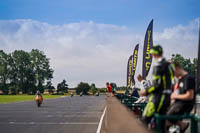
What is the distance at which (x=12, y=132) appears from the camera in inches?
431

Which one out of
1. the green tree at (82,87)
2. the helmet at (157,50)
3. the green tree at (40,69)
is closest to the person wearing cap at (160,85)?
the helmet at (157,50)

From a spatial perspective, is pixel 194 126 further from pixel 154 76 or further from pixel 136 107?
pixel 136 107

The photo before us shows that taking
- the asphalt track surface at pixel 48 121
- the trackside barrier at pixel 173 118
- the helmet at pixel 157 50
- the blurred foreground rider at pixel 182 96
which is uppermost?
the helmet at pixel 157 50

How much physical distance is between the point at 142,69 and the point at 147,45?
1.58 meters

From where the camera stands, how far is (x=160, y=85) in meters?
4.85

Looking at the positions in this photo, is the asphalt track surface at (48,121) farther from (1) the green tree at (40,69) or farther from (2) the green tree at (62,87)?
(2) the green tree at (62,87)

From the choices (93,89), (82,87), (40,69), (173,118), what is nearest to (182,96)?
(173,118)

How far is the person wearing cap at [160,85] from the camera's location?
4.82 meters

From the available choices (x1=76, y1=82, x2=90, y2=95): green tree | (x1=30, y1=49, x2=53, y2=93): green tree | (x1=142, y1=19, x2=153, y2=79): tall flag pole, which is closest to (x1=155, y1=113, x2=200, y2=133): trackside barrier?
(x1=142, y1=19, x2=153, y2=79): tall flag pole

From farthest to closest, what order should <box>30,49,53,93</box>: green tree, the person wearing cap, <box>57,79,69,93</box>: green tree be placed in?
<box>57,79,69,93</box>: green tree → <box>30,49,53,93</box>: green tree → the person wearing cap

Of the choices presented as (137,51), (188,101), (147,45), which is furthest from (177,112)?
(137,51)

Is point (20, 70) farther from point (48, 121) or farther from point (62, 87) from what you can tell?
point (48, 121)

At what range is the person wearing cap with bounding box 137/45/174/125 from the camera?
4.82m

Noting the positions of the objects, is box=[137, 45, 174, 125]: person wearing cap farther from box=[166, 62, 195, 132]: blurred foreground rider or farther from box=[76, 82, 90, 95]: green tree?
box=[76, 82, 90, 95]: green tree
